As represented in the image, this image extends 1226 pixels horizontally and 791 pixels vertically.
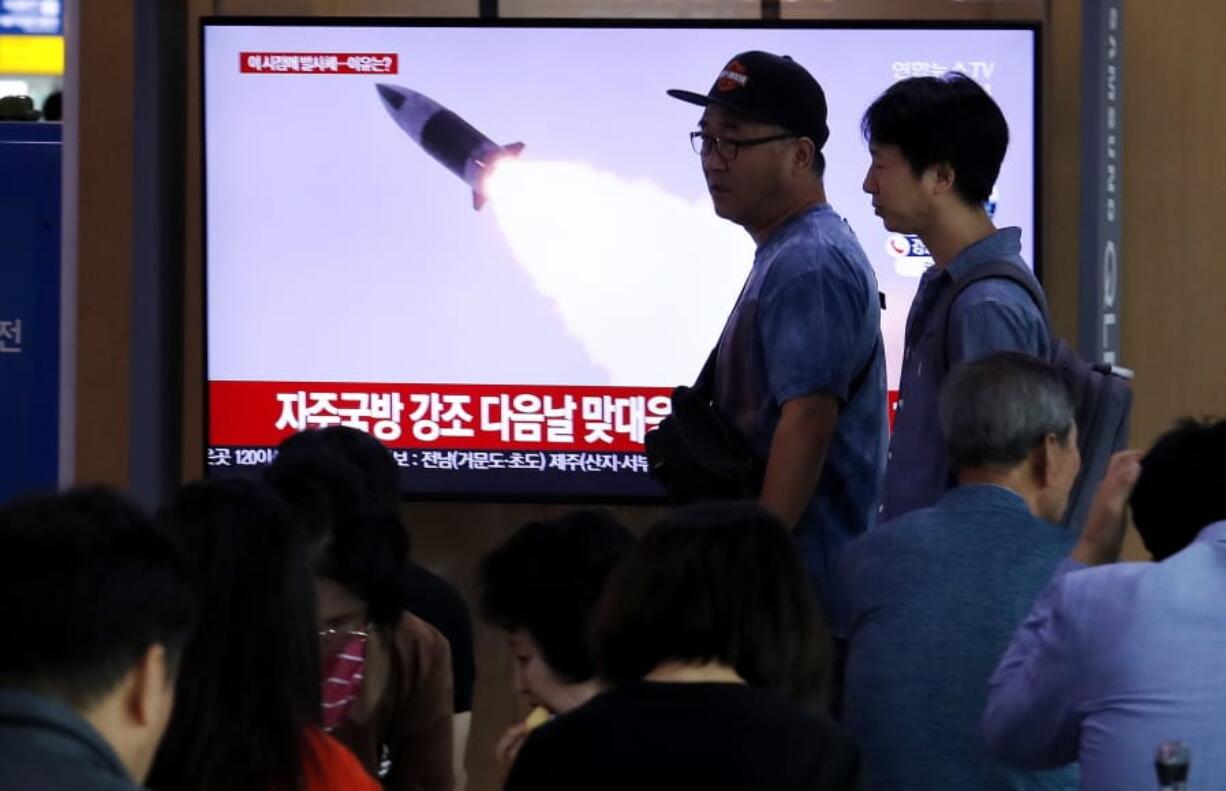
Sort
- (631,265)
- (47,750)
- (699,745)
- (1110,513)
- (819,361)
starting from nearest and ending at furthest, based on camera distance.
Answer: (47,750), (699,745), (1110,513), (819,361), (631,265)

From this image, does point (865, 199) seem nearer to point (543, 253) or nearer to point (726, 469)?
point (543, 253)

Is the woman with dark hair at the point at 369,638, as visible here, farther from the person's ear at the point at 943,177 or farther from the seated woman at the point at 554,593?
the person's ear at the point at 943,177

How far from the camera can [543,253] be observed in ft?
15.5

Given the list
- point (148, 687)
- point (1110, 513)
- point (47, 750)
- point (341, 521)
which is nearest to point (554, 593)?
point (341, 521)

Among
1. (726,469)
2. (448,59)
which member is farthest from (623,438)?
(726,469)

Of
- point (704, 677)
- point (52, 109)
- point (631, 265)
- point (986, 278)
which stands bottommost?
point (704, 677)

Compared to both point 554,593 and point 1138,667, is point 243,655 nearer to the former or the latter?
point 554,593

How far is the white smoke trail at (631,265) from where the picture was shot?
4.71m

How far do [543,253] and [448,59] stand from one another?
514 mm

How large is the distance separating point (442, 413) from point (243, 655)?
2703 millimetres

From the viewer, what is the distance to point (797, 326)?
3.24 meters

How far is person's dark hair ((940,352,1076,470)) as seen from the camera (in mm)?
2666

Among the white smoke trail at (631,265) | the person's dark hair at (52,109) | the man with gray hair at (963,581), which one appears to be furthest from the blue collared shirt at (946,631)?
the person's dark hair at (52,109)

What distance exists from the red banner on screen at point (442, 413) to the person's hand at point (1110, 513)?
2.18m
